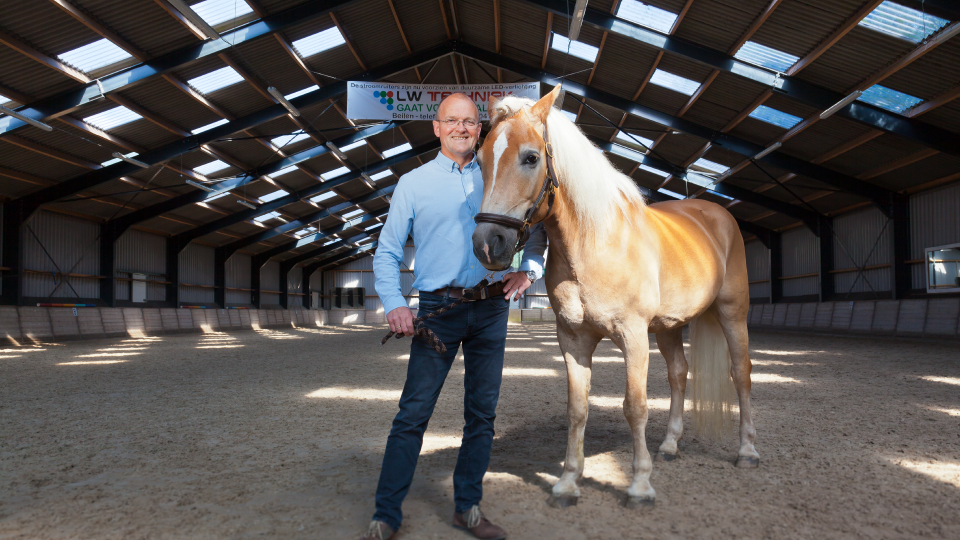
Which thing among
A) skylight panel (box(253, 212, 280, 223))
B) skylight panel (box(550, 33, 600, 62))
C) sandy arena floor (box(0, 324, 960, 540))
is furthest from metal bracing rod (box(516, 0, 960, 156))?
skylight panel (box(253, 212, 280, 223))

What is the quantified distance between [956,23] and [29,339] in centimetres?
2065

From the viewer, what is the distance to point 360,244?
117 feet

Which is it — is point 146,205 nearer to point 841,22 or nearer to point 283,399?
point 283,399

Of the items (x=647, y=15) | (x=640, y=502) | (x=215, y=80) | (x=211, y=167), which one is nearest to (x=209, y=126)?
(x=215, y=80)

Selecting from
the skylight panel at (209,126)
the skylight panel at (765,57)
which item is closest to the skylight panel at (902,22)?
the skylight panel at (765,57)

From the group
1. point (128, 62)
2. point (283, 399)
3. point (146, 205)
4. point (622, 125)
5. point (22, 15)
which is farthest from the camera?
point (146, 205)

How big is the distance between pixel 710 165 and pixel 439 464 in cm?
1800

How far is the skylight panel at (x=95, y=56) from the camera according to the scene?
10.7 metres

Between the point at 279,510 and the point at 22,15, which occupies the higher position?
the point at 22,15

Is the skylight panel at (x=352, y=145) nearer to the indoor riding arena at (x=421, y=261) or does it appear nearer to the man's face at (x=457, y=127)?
the indoor riding arena at (x=421, y=261)

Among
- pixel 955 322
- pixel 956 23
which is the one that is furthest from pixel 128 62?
pixel 955 322

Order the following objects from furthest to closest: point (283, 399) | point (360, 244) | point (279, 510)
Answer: point (360, 244), point (283, 399), point (279, 510)

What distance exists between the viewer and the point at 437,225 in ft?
7.77

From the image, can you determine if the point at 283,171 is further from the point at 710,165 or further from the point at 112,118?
the point at 710,165
